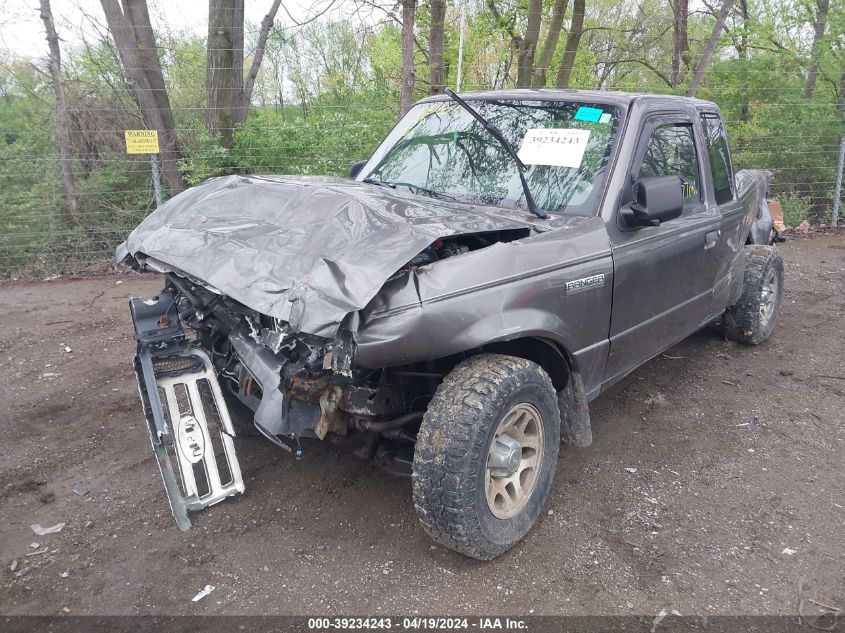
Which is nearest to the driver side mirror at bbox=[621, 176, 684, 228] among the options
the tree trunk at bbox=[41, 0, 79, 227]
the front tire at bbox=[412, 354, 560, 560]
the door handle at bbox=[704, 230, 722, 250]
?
the door handle at bbox=[704, 230, 722, 250]

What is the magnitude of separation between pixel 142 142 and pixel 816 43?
11879 mm

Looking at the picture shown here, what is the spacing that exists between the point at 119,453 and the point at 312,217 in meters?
2.03

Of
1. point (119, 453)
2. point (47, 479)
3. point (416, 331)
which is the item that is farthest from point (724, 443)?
point (47, 479)

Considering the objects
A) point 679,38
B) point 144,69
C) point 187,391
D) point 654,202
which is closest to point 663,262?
point 654,202

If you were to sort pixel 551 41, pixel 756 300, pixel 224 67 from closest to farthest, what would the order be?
pixel 756 300 < pixel 224 67 < pixel 551 41

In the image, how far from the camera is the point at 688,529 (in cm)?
313

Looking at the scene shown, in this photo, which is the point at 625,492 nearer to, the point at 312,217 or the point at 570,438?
the point at 570,438

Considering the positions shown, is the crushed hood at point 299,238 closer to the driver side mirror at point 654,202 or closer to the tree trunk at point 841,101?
the driver side mirror at point 654,202

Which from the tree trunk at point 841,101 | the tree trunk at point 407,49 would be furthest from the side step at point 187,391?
the tree trunk at point 841,101

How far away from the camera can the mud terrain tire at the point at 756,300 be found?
5309mm

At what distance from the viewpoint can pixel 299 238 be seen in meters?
2.77

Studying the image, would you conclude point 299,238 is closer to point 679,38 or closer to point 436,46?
point 436,46

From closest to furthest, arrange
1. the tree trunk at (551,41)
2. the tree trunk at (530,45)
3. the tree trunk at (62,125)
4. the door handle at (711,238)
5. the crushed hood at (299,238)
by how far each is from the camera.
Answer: the crushed hood at (299,238)
the door handle at (711,238)
the tree trunk at (62,125)
the tree trunk at (530,45)
the tree trunk at (551,41)

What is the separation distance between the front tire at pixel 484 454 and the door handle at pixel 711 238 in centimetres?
186
